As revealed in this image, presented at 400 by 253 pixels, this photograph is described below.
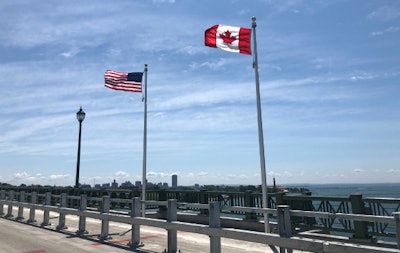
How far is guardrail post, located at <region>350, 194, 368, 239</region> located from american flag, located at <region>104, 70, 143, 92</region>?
11.0 meters

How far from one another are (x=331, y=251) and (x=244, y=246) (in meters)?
4.63

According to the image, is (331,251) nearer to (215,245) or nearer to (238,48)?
(215,245)

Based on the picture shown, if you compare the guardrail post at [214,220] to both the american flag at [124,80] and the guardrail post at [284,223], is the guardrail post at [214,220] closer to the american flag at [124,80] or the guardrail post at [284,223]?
the guardrail post at [284,223]

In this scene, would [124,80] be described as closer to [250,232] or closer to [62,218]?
[62,218]

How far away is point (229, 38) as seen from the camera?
12.7 meters

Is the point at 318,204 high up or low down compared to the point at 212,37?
down

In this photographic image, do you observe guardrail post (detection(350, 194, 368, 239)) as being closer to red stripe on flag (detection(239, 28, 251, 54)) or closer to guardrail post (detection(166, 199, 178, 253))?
guardrail post (detection(166, 199, 178, 253))

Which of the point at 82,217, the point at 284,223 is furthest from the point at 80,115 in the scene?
the point at 284,223

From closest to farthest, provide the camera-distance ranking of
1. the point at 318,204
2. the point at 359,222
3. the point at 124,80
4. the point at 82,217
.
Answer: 1. the point at 359,222
2. the point at 82,217
3. the point at 318,204
4. the point at 124,80

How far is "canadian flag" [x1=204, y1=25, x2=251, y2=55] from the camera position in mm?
12617

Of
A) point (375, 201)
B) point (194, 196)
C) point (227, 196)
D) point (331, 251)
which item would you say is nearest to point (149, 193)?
point (194, 196)

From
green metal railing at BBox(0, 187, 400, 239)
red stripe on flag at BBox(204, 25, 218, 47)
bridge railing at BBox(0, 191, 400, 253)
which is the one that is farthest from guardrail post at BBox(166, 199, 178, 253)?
red stripe on flag at BBox(204, 25, 218, 47)

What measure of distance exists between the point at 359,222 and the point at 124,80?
12.1 m

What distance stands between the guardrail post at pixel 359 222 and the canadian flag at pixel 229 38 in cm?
600
